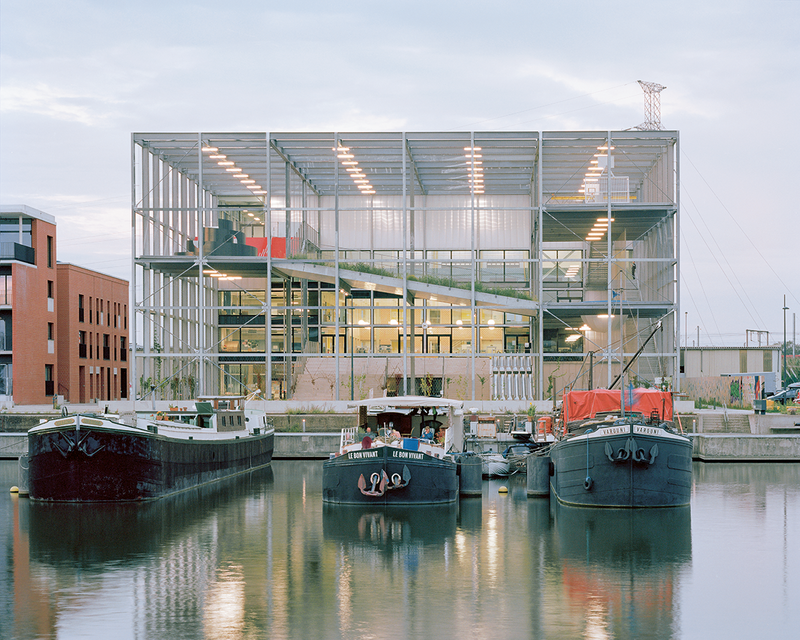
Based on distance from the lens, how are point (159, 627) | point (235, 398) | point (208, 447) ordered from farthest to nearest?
point (235, 398), point (208, 447), point (159, 627)

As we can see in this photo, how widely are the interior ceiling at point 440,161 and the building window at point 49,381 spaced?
1710 cm

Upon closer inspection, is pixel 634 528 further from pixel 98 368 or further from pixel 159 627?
pixel 98 368

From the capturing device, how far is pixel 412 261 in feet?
169

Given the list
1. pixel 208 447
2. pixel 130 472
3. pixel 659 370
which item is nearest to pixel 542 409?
pixel 659 370

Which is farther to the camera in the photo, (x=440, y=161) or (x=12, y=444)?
(x=440, y=161)

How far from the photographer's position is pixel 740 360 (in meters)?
77.2

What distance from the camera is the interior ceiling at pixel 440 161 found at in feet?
173

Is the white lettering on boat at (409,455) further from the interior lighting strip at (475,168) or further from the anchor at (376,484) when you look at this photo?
the interior lighting strip at (475,168)

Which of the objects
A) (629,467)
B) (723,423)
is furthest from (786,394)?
(629,467)

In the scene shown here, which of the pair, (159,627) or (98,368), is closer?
(159,627)

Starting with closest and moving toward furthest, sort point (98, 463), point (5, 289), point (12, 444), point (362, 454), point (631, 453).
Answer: point (631, 453)
point (362, 454)
point (98, 463)
point (12, 444)
point (5, 289)

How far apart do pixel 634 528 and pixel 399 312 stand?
4544cm

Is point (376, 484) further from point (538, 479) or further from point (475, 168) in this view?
point (475, 168)

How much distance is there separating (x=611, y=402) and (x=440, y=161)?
2921cm
